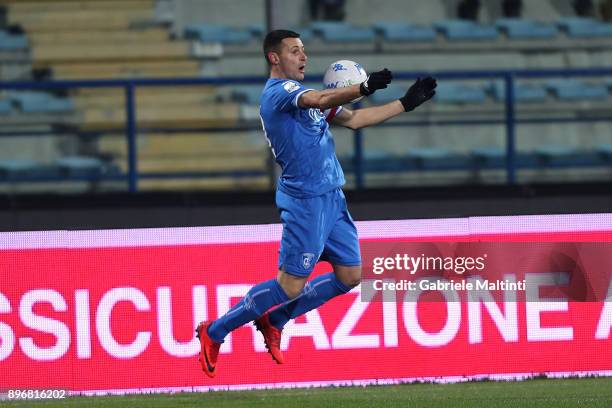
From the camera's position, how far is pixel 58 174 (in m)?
12.4

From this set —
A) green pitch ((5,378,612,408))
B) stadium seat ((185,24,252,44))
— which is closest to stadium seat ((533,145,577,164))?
stadium seat ((185,24,252,44))

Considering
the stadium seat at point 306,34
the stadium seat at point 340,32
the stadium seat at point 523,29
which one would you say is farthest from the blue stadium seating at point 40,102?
the stadium seat at point 523,29

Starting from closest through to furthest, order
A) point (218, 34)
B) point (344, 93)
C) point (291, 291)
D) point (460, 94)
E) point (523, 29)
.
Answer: point (344, 93), point (291, 291), point (460, 94), point (218, 34), point (523, 29)

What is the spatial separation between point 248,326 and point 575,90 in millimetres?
8346

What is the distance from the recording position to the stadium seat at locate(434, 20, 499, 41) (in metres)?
17.7

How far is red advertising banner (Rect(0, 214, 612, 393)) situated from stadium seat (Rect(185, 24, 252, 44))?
357 inches

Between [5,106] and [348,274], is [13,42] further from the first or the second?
[348,274]

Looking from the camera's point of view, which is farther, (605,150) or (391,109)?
(605,150)

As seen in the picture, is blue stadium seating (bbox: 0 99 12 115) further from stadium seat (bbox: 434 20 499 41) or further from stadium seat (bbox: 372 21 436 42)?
stadium seat (bbox: 434 20 499 41)

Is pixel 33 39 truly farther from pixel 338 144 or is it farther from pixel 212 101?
pixel 338 144

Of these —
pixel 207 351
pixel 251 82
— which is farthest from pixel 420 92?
pixel 251 82

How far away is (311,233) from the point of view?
284 inches

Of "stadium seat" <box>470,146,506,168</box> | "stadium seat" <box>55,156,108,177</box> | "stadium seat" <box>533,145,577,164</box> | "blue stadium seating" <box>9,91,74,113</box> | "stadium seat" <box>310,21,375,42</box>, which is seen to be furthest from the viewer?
"stadium seat" <box>310,21,375,42</box>

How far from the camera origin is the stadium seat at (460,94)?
14464 mm
